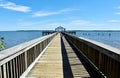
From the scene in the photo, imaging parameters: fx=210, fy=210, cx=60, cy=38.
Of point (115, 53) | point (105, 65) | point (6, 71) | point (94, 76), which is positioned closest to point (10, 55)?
point (6, 71)

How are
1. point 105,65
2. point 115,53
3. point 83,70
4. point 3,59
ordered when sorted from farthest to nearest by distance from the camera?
point 83,70 → point 105,65 → point 115,53 → point 3,59

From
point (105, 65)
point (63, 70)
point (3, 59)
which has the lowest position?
point (63, 70)

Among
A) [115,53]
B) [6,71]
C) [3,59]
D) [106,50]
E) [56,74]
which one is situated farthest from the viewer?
[56,74]

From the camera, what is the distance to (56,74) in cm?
612

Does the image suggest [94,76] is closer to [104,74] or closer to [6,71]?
[104,74]

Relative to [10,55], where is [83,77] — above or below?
below

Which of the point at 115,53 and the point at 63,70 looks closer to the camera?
the point at 115,53

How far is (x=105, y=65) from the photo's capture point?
5.10 metres

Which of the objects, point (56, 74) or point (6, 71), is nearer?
point (6, 71)

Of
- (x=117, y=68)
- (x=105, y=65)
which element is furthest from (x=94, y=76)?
(x=117, y=68)

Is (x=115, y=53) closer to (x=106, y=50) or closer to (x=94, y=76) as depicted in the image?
(x=106, y=50)

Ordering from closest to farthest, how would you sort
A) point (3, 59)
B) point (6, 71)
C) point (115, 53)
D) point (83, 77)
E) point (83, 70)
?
point (3, 59) < point (6, 71) < point (115, 53) < point (83, 77) < point (83, 70)

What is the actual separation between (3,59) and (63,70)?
11.5 feet

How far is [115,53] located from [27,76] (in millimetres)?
2832
